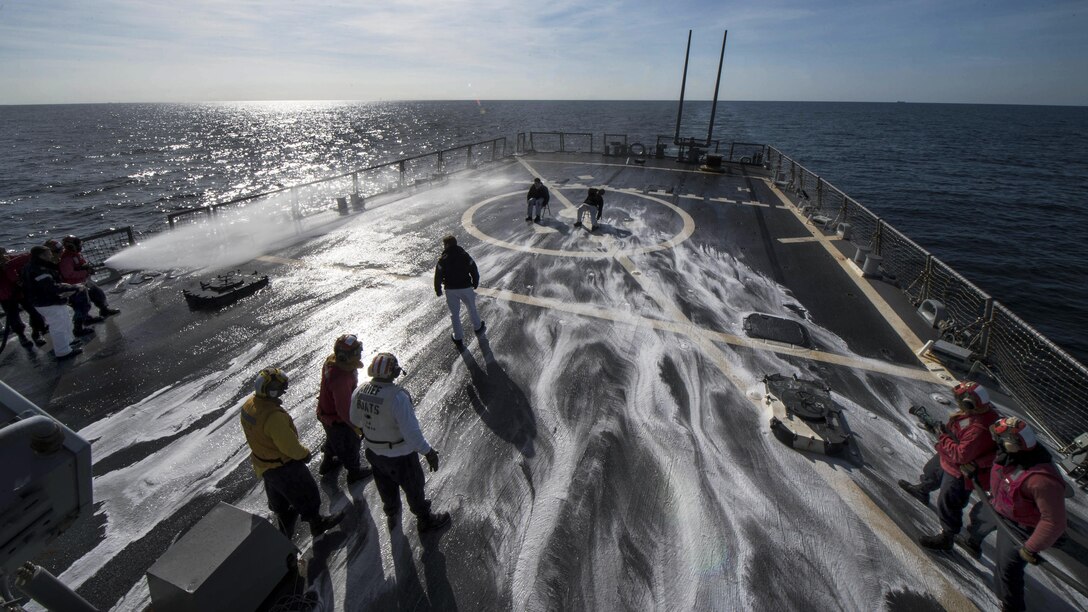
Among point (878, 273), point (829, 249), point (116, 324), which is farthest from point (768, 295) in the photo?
point (116, 324)

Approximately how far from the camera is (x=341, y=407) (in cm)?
527

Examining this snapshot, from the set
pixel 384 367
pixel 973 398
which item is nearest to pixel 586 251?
pixel 384 367

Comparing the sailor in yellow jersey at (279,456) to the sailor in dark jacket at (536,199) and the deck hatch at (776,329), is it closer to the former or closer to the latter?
the deck hatch at (776,329)

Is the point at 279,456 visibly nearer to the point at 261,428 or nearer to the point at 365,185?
the point at 261,428

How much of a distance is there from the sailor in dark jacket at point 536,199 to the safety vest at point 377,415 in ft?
38.3

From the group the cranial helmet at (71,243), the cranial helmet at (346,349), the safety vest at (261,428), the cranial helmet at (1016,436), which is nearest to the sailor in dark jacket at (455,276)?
A: the cranial helmet at (346,349)

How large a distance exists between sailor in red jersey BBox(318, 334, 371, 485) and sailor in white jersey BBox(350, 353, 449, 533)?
0.33 m

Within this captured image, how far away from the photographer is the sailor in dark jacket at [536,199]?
608 inches

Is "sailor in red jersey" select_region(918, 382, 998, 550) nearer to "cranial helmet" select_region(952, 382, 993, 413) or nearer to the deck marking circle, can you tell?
"cranial helmet" select_region(952, 382, 993, 413)

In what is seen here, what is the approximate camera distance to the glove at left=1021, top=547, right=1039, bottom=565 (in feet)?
12.8

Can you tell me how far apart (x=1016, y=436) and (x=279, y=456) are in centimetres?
670

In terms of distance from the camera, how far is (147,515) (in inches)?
207

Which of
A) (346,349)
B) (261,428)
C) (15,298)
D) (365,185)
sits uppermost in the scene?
(346,349)

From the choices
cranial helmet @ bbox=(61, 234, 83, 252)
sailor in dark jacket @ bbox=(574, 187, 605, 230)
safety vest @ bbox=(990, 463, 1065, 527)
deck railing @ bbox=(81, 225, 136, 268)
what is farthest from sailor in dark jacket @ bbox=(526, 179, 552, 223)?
safety vest @ bbox=(990, 463, 1065, 527)
